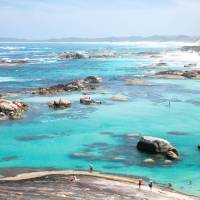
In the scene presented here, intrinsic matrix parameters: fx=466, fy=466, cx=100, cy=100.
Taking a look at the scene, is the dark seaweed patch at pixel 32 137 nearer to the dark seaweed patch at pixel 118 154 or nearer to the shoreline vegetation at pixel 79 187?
the dark seaweed patch at pixel 118 154

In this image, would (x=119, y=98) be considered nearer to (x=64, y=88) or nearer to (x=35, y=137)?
(x=64, y=88)

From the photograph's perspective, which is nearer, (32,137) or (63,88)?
(32,137)

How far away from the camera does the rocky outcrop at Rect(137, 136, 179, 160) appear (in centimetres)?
5692

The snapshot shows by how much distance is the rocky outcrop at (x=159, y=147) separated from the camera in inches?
2241

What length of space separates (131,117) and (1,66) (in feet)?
359

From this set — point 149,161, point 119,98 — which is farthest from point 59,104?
point 149,161

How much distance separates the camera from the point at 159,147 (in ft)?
190

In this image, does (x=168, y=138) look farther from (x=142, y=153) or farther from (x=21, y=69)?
(x=21, y=69)

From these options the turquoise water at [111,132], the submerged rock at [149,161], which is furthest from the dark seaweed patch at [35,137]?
the submerged rock at [149,161]

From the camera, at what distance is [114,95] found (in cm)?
10469

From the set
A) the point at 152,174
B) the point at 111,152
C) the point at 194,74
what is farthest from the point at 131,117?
the point at 194,74

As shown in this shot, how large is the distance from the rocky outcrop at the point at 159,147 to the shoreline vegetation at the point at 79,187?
29.4ft

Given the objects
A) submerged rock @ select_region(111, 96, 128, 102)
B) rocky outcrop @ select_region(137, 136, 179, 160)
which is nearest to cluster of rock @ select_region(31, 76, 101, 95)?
submerged rock @ select_region(111, 96, 128, 102)

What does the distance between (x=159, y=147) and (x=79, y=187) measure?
1705cm
